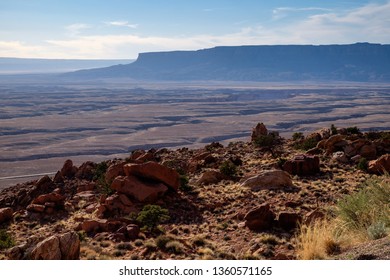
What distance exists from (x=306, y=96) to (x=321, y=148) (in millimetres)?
146439

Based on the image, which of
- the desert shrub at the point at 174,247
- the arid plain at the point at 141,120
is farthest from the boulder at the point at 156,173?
the arid plain at the point at 141,120

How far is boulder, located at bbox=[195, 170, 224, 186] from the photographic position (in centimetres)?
1767

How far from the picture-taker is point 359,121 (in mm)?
97188

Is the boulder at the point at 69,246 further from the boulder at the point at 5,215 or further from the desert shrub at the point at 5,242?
the boulder at the point at 5,215

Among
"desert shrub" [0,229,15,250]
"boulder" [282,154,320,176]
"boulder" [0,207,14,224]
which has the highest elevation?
"boulder" [282,154,320,176]

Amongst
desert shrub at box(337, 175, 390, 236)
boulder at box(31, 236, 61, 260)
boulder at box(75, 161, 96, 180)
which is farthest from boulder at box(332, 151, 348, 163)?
boulder at box(31, 236, 61, 260)

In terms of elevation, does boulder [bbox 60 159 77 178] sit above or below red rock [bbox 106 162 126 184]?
below

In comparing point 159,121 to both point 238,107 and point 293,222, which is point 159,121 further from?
point 293,222

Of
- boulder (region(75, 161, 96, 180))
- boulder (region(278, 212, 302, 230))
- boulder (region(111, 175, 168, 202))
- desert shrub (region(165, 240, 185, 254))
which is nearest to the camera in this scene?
desert shrub (region(165, 240, 185, 254))

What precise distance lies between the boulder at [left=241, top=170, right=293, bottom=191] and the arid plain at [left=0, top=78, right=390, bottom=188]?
1490 inches

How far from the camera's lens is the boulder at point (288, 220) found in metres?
11.4

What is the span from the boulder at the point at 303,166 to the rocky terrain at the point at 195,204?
0.12ft

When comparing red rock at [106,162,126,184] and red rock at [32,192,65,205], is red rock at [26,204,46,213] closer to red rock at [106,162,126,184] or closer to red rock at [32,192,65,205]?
red rock at [32,192,65,205]

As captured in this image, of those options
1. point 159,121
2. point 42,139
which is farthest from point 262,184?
point 159,121
